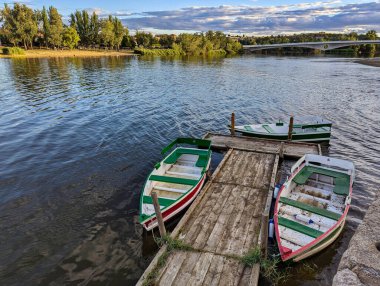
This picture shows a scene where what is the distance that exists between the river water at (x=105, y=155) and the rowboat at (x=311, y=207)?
986 mm

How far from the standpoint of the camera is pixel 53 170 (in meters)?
15.8

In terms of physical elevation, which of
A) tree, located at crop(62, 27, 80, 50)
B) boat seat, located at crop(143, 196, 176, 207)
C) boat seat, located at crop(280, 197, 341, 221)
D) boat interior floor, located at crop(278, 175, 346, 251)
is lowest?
boat interior floor, located at crop(278, 175, 346, 251)

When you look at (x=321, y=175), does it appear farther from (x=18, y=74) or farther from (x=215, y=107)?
(x=18, y=74)

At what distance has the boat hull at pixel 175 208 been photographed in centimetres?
1040

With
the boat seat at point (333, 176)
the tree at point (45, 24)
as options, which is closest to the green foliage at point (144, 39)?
the tree at point (45, 24)

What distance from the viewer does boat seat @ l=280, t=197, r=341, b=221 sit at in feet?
33.6

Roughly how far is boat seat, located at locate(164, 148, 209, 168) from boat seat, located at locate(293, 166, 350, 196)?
4.82 metres

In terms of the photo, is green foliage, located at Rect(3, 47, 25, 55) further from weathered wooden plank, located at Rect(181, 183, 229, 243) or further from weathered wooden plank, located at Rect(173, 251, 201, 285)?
weathered wooden plank, located at Rect(173, 251, 201, 285)

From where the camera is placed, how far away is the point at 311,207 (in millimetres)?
10625

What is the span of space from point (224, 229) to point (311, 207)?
3.66m

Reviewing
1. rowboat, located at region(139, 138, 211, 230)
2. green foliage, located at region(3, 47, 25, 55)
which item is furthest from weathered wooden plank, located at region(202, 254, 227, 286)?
green foliage, located at region(3, 47, 25, 55)

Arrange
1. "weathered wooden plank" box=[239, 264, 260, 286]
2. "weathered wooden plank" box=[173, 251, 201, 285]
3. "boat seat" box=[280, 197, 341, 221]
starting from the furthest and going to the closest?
"boat seat" box=[280, 197, 341, 221]
"weathered wooden plank" box=[173, 251, 201, 285]
"weathered wooden plank" box=[239, 264, 260, 286]

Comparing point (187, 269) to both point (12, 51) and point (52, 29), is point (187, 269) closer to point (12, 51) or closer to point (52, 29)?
point (12, 51)

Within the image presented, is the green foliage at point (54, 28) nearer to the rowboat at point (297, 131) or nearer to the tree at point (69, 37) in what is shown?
the tree at point (69, 37)
